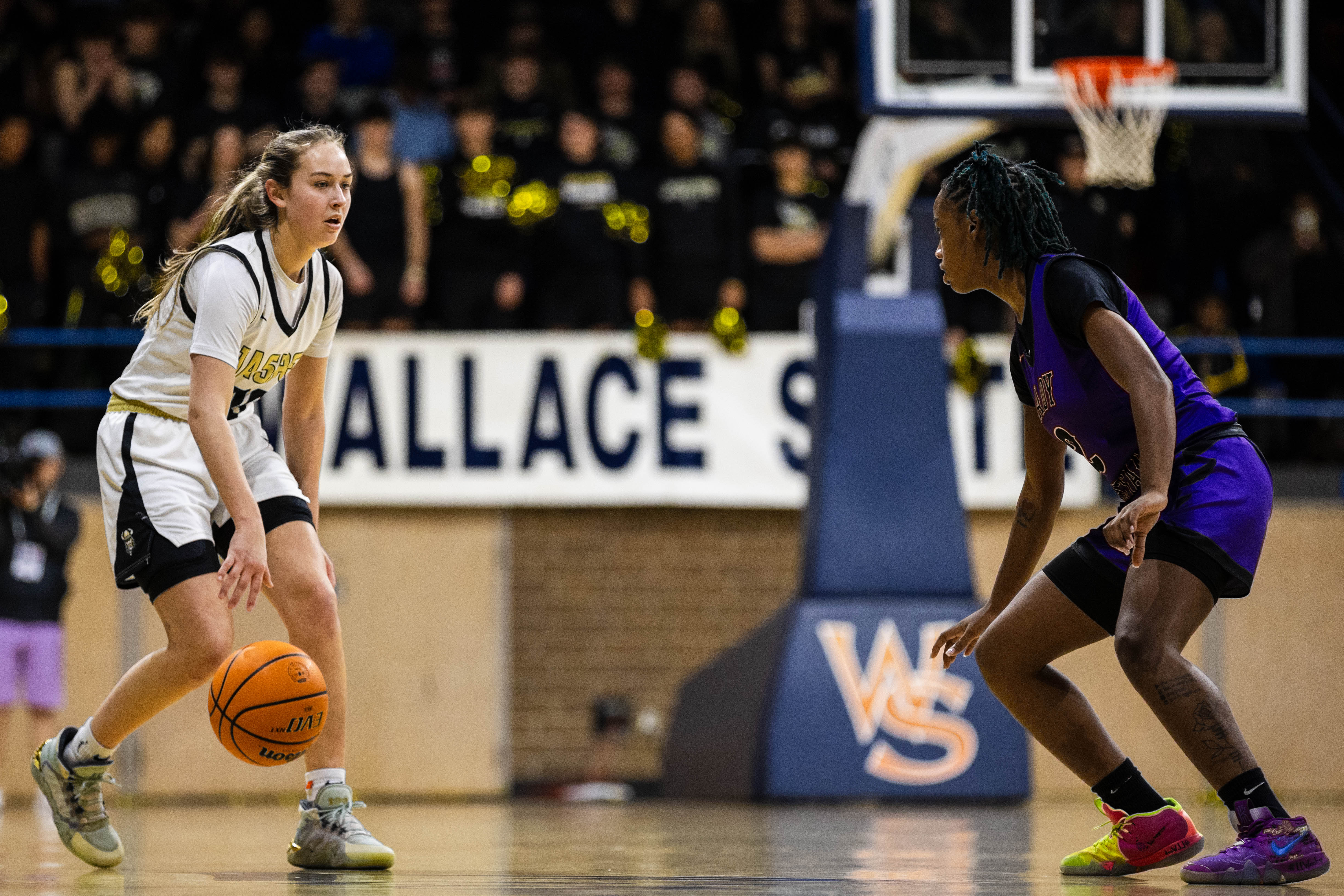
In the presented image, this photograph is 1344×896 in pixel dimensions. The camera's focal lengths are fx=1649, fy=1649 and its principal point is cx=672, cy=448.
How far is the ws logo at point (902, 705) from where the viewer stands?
8.12 metres

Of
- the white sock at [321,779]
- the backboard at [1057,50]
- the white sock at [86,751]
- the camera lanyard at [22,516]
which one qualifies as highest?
the backboard at [1057,50]

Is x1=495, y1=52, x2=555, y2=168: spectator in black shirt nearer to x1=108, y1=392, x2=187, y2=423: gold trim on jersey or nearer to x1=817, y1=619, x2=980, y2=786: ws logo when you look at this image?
x1=817, y1=619, x2=980, y2=786: ws logo

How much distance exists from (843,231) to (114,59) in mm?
6436

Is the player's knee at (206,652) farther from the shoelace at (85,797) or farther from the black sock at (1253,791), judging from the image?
the black sock at (1253,791)

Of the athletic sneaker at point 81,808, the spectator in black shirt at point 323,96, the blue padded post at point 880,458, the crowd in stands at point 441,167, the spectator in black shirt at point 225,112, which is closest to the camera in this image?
the athletic sneaker at point 81,808

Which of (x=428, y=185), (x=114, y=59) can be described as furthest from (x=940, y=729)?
(x=114, y=59)

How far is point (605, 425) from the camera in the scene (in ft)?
35.1

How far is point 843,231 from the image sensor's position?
8703 millimetres

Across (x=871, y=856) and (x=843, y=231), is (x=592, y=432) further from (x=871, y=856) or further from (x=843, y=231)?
(x=871, y=856)

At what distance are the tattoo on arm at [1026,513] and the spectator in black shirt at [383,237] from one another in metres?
6.87

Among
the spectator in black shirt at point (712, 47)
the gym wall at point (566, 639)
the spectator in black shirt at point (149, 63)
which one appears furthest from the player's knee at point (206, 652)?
the spectator in black shirt at point (712, 47)

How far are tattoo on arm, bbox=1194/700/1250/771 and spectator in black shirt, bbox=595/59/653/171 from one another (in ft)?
26.7

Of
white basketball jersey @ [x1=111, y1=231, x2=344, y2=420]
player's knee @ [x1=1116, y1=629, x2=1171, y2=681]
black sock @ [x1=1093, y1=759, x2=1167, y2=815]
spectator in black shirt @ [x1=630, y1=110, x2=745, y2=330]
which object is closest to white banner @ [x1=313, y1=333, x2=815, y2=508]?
spectator in black shirt @ [x1=630, y1=110, x2=745, y2=330]

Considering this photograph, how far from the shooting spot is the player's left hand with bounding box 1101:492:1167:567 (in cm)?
376
